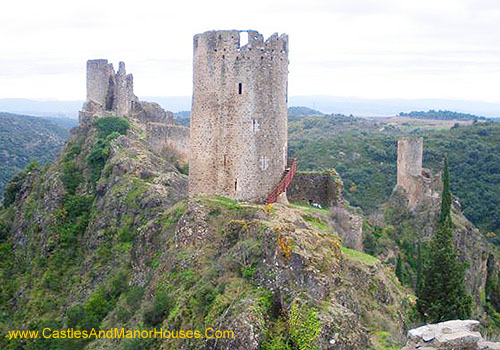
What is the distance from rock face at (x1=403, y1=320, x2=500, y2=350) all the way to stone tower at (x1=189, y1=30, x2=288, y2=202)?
30.0 feet

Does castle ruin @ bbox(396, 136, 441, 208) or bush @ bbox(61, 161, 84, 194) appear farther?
castle ruin @ bbox(396, 136, 441, 208)

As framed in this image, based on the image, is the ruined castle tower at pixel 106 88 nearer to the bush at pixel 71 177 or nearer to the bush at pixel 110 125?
the bush at pixel 110 125

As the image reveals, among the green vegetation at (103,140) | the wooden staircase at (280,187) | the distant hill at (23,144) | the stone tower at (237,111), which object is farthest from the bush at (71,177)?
the distant hill at (23,144)

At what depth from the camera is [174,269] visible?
16250 millimetres

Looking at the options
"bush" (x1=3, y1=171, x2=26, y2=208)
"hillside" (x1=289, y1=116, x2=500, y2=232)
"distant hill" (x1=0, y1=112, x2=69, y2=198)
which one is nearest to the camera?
"bush" (x1=3, y1=171, x2=26, y2=208)

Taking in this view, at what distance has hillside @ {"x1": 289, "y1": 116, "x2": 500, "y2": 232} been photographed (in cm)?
6381

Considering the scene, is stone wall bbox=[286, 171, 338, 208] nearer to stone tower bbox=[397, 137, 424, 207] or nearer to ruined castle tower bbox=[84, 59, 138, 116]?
ruined castle tower bbox=[84, 59, 138, 116]

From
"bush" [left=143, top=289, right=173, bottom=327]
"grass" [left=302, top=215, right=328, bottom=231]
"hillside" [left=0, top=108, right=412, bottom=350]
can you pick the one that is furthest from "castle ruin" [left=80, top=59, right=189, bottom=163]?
"bush" [left=143, top=289, right=173, bottom=327]

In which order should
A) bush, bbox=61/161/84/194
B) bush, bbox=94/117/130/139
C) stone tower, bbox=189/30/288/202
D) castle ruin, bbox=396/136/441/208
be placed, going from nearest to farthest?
stone tower, bbox=189/30/288/202 → bush, bbox=61/161/84/194 → bush, bbox=94/117/130/139 → castle ruin, bbox=396/136/441/208

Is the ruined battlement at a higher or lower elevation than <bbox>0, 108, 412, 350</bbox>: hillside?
higher

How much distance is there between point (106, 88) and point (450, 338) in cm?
3149

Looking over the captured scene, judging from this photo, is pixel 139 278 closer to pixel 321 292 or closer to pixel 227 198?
pixel 227 198

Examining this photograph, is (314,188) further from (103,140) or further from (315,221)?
(103,140)

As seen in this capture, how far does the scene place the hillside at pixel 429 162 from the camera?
63812 millimetres
